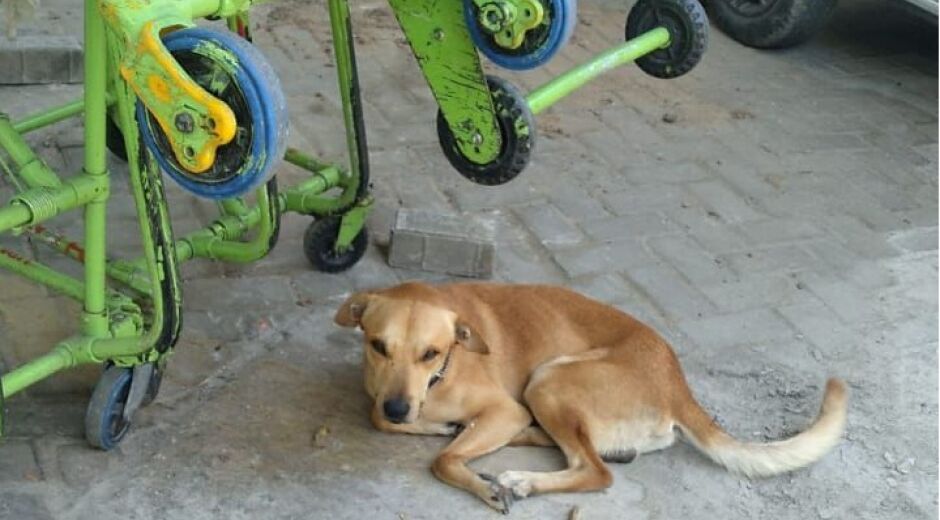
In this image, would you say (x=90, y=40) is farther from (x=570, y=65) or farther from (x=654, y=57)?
(x=570, y=65)

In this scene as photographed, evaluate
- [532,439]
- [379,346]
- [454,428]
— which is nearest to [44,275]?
[379,346]

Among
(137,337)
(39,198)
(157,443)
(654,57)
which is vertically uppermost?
(654,57)

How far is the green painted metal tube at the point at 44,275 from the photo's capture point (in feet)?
11.2

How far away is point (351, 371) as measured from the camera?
3939mm

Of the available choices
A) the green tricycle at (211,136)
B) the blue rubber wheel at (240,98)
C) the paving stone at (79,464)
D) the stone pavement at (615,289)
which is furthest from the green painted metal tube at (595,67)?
the paving stone at (79,464)

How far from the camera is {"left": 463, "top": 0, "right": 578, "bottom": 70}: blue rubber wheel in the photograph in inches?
133

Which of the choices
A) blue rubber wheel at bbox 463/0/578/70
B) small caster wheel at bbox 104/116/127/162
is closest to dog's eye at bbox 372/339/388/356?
blue rubber wheel at bbox 463/0/578/70

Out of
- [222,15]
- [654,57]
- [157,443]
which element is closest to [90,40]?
[222,15]

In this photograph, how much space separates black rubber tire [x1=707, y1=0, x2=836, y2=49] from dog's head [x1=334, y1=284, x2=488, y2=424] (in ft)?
13.0

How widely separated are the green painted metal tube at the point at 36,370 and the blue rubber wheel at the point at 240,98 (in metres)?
0.94

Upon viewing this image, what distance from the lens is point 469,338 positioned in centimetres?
358

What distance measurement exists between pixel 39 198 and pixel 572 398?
1.52 m

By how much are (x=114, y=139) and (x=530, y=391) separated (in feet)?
5.98

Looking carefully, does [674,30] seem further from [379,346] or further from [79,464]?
[79,464]
